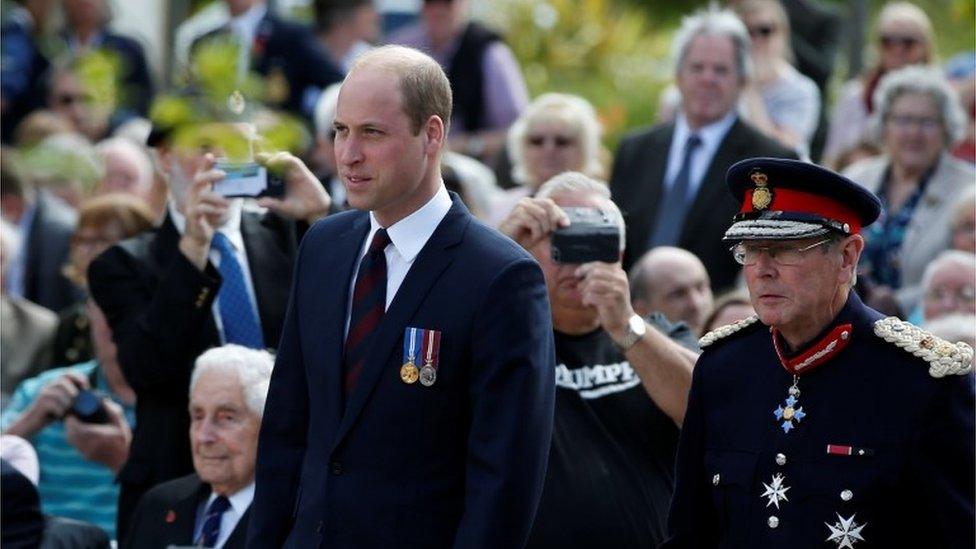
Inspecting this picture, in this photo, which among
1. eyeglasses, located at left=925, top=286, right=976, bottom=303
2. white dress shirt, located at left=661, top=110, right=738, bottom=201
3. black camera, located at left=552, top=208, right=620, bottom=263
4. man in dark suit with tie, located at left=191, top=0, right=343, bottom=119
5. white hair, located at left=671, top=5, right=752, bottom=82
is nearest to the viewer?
black camera, located at left=552, top=208, right=620, bottom=263

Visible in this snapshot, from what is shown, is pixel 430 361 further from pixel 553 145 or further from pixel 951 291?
pixel 553 145

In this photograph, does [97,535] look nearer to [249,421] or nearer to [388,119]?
[249,421]

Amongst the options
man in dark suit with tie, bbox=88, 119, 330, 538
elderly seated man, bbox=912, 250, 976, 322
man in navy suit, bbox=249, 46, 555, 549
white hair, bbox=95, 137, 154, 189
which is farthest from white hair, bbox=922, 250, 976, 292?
white hair, bbox=95, 137, 154, 189

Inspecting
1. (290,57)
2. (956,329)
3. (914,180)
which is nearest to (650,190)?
(914,180)

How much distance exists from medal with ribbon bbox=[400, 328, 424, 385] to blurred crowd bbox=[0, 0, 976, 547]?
68cm

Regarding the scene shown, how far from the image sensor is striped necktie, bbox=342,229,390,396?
5.05 m

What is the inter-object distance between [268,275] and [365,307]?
214cm

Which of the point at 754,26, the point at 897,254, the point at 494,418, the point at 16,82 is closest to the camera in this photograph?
the point at 494,418

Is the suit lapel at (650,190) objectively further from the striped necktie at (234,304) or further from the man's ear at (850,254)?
the man's ear at (850,254)

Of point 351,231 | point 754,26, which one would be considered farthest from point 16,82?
point 351,231

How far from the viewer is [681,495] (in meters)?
5.14

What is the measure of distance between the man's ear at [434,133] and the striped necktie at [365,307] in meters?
0.26

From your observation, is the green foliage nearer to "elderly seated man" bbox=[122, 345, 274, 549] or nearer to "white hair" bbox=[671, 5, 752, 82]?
"white hair" bbox=[671, 5, 752, 82]

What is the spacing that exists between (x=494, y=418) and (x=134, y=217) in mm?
5135
